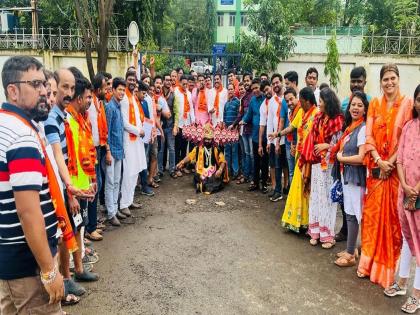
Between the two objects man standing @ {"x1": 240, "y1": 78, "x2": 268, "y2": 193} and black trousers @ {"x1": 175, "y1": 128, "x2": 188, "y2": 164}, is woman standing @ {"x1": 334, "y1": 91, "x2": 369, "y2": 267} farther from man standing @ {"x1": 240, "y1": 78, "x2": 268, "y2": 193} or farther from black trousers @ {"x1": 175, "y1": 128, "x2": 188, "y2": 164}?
black trousers @ {"x1": 175, "y1": 128, "x2": 188, "y2": 164}

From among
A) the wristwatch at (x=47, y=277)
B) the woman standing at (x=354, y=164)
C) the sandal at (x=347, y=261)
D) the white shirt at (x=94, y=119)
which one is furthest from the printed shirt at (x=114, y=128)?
the wristwatch at (x=47, y=277)

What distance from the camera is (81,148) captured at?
398cm

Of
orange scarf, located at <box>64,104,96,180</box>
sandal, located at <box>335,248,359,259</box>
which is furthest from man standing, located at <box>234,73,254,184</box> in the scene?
orange scarf, located at <box>64,104,96,180</box>

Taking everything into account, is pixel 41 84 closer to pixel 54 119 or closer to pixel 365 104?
pixel 54 119

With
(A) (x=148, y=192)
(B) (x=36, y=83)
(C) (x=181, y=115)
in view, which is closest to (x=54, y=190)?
(B) (x=36, y=83)

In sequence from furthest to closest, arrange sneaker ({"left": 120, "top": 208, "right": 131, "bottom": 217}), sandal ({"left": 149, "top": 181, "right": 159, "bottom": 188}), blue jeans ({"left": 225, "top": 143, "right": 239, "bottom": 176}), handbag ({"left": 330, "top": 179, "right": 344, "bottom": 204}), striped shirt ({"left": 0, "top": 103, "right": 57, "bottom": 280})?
blue jeans ({"left": 225, "top": 143, "right": 239, "bottom": 176}) < sandal ({"left": 149, "top": 181, "right": 159, "bottom": 188}) < sneaker ({"left": 120, "top": 208, "right": 131, "bottom": 217}) < handbag ({"left": 330, "top": 179, "right": 344, "bottom": 204}) < striped shirt ({"left": 0, "top": 103, "right": 57, "bottom": 280})

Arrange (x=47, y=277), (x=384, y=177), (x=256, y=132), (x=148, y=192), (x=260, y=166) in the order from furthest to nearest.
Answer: (x=260, y=166) < (x=256, y=132) < (x=148, y=192) < (x=384, y=177) < (x=47, y=277)

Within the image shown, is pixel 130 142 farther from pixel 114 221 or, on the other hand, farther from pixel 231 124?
pixel 231 124

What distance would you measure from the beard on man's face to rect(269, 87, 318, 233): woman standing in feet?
11.4

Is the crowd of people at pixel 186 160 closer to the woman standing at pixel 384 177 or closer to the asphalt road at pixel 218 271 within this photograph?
the woman standing at pixel 384 177

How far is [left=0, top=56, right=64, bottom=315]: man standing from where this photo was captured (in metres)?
2.02

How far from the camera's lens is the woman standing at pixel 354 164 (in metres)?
4.25

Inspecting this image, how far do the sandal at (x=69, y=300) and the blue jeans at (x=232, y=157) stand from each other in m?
4.70

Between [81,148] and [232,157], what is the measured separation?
4335mm
